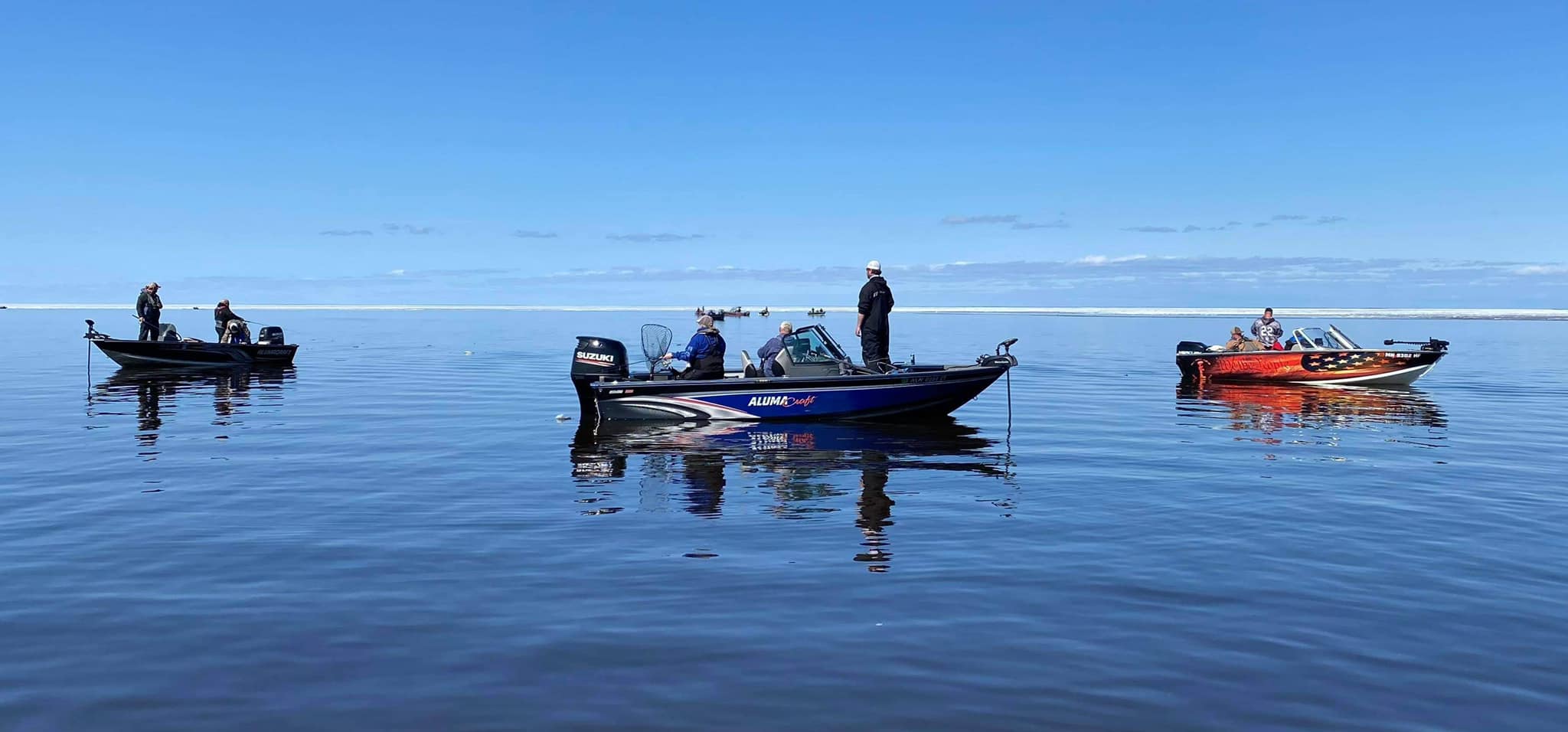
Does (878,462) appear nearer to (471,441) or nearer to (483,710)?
(471,441)

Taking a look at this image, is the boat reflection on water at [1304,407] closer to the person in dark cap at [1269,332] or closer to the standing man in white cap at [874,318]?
the person in dark cap at [1269,332]

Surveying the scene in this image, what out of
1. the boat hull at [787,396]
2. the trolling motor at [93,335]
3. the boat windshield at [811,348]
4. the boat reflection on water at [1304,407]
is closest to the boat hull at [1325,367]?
the boat reflection on water at [1304,407]

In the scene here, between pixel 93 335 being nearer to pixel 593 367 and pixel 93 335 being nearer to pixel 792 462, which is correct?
pixel 593 367

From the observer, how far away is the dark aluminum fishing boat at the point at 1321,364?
26906 mm

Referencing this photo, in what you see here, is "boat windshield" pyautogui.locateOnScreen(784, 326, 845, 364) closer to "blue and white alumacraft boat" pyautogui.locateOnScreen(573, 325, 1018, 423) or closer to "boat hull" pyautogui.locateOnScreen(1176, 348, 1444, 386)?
"blue and white alumacraft boat" pyautogui.locateOnScreen(573, 325, 1018, 423)

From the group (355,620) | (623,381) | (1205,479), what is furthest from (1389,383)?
(355,620)

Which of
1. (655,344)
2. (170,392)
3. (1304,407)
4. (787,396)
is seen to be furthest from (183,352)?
(1304,407)

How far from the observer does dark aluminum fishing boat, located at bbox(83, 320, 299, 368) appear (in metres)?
31.7

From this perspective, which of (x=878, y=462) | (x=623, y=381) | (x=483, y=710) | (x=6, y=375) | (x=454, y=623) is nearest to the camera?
(x=483, y=710)

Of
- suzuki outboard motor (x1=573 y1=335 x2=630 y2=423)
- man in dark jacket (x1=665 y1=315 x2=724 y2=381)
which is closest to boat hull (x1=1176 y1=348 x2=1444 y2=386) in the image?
man in dark jacket (x1=665 y1=315 x2=724 y2=381)

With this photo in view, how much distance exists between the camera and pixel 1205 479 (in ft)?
40.1

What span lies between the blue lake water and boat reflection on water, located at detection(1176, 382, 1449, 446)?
189 centimetres

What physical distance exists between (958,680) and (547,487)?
Result: 23.8 ft

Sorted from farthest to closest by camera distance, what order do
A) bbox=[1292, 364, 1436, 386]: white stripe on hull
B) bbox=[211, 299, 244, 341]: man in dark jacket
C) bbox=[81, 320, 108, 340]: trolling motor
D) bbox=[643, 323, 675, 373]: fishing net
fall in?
1. bbox=[211, 299, 244, 341]: man in dark jacket
2. bbox=[81, 320, 108, 340]: trolling motor
3. bbox=[1292, 364, 1436, 386]: white stripe on hull
4. bbox=[643, 323, 675, 373]: fishing net
